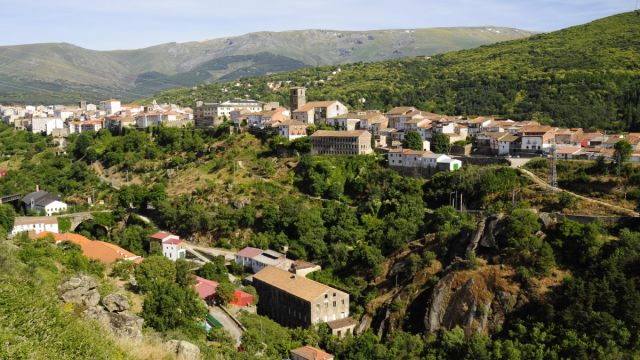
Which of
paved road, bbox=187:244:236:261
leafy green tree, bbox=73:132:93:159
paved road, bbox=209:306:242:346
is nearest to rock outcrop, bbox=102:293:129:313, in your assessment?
paved road, bbox=209:306:242:346

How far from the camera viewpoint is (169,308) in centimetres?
2178

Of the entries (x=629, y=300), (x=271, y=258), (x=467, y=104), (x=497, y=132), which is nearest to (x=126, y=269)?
(x=271, y=258)

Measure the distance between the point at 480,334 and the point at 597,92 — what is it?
42.5 m

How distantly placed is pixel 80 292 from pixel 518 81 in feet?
201

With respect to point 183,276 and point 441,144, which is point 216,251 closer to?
point 183,276

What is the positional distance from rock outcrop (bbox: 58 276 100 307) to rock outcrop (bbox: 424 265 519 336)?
654 inches

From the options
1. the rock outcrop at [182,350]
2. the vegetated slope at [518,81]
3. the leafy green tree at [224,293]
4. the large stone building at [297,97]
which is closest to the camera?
the rock outcrop at [182,350]

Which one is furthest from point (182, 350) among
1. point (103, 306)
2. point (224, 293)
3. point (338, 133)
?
point (338, 133)

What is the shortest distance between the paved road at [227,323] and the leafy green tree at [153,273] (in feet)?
8.97

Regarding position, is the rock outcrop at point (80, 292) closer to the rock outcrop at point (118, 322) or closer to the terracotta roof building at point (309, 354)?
the rock outcrop at point (118, 322)

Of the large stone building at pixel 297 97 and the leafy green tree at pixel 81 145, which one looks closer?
the large stone building at pixel 297 97

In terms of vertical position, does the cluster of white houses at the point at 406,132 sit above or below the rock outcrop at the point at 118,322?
above

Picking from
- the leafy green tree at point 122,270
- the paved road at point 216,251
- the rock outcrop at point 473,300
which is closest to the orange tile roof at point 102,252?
the leafy green tree at point 122,270

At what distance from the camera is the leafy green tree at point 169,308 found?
839 inches
